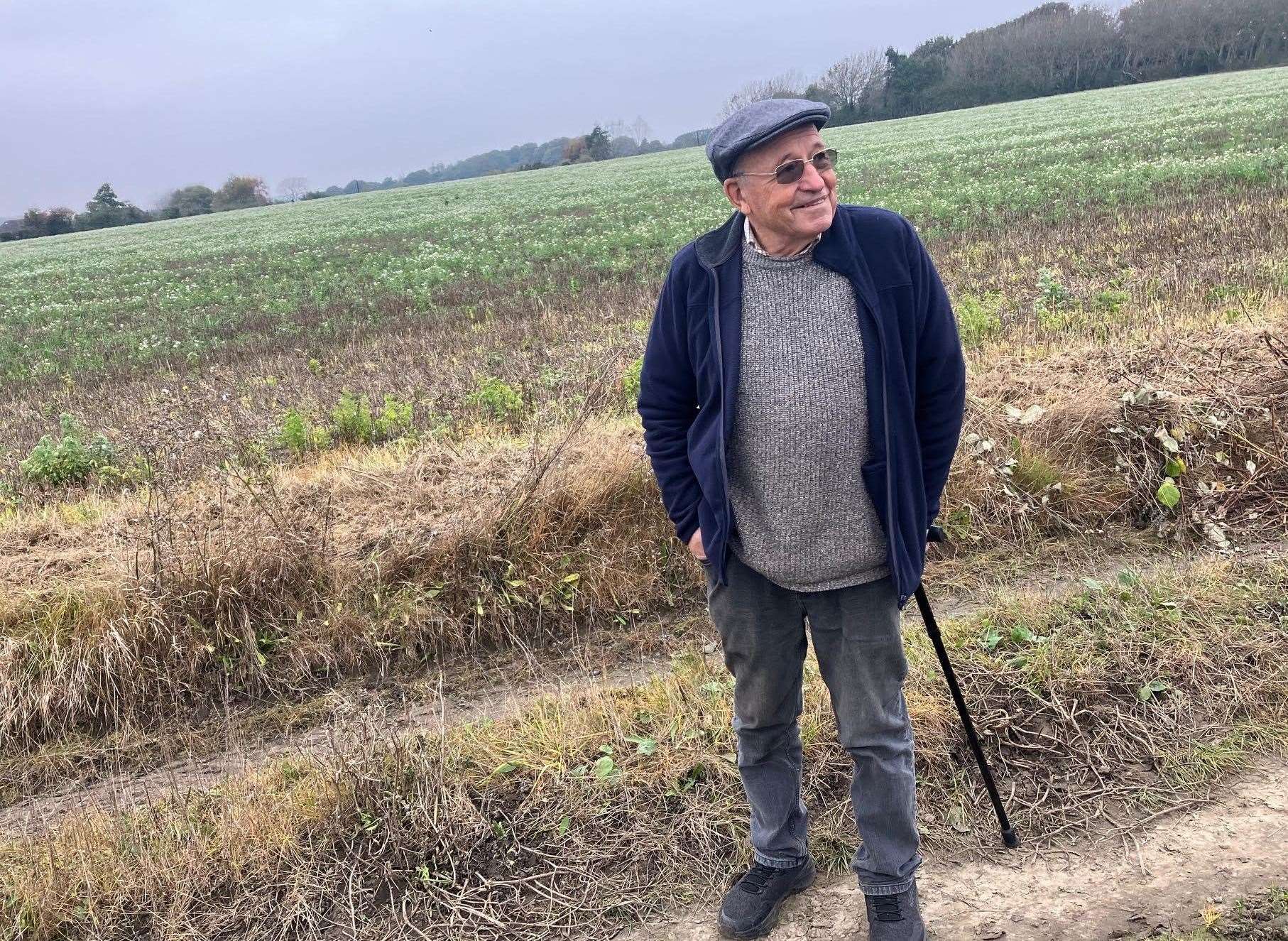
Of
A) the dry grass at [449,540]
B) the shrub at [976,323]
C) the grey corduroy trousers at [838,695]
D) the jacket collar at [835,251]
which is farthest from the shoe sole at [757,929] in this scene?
the shrub at [976,323]

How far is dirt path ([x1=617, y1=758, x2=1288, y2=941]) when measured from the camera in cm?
273

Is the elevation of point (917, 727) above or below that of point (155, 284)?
below

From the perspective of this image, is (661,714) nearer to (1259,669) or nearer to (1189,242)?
(1259,669)

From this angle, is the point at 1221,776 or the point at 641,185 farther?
the point at 641,185

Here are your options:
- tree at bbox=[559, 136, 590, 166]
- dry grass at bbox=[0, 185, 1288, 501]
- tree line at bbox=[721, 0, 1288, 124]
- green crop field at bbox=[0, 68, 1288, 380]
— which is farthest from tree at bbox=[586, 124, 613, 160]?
dry grass at bbox=[0, 185, 1288, 501]

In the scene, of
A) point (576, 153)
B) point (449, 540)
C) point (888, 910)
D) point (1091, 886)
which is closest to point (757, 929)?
point (888, 910)

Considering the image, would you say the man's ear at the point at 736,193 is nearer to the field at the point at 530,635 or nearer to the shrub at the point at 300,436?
the field at the point at 530,635

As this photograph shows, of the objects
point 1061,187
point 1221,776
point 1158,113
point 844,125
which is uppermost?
point 844,125

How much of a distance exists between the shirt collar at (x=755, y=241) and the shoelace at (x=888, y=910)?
1.82m

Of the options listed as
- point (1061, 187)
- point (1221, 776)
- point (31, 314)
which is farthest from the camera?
point (31, 314)

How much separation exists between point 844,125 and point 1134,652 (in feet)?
238

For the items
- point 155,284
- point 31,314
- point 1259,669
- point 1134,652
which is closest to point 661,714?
point 1134,652

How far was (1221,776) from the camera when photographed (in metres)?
3.21

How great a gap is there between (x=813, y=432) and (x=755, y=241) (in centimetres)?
53
